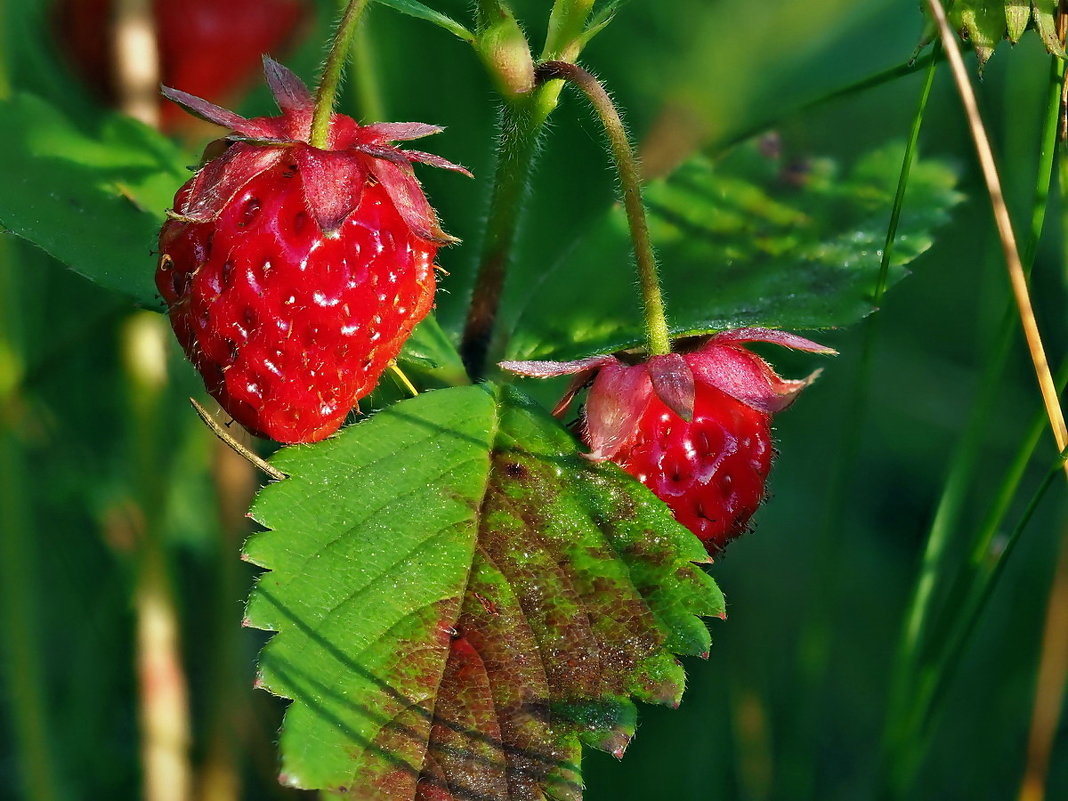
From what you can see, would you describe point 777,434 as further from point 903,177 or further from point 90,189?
point 90,189

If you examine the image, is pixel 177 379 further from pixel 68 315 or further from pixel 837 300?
pixel 837 300

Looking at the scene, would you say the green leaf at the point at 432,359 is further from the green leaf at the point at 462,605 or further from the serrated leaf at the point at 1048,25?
the serrated leaf at the point at 1048,25

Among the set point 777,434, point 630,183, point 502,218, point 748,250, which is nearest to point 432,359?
point 502,218

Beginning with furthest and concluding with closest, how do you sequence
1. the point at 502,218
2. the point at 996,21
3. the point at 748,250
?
the point at 748,250
the point at 502,218
the point at 996,21

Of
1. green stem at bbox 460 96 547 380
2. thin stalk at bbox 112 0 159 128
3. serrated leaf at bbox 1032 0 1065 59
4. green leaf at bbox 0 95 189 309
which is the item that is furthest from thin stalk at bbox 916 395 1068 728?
thin stalk at bbox 112 0 159 128

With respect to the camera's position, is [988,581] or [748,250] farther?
[748,250]

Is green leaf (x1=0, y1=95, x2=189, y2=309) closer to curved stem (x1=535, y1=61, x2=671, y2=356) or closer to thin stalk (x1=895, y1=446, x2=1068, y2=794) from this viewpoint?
curved stem (x1=535, y1=61, x2=671, y2=356)

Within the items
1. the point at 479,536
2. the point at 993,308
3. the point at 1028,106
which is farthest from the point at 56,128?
the point at 1028,106
